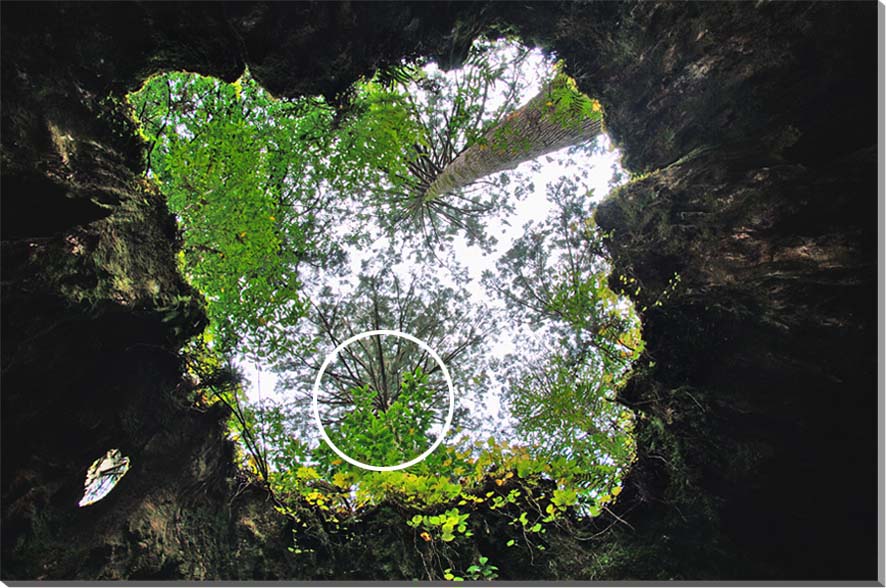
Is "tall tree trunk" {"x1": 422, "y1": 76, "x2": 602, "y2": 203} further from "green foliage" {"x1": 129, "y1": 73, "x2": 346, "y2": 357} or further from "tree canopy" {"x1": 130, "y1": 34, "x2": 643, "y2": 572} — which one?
"green foliage" {"x1": 129, "y1": 73, "x2": 346, "y2": 357}

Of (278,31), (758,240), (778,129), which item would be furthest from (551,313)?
(278,31)

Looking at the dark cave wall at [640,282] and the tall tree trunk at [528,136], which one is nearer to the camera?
the dark cave wall at [640,282]

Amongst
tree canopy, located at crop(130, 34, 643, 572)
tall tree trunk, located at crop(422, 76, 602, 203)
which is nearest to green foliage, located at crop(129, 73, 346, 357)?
tree canopy, located at crop(130, 34, 643, 572)

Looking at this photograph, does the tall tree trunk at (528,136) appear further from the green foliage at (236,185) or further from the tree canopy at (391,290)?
the green foliage at (236,185)

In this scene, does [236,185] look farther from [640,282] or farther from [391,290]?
[640,282]

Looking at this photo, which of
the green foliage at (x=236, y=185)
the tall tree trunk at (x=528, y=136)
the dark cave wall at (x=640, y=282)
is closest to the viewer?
the dark cave wall at (x=640, y=282)

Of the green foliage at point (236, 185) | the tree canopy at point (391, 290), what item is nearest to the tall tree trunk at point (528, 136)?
the tree canopy at point (391, 290)

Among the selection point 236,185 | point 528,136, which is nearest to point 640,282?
point 528,136
